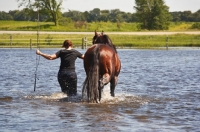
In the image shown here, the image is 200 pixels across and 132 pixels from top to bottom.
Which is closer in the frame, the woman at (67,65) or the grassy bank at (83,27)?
the woman at (67,65)

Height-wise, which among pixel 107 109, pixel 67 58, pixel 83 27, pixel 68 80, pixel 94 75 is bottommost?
pixel 83 27

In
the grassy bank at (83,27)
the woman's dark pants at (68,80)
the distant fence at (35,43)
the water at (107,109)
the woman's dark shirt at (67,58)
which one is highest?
the woman's dark shirt at (67,58)

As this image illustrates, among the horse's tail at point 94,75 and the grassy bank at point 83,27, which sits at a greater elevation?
the horse's tail at point 94,75

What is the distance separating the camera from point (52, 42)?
48.5 metres

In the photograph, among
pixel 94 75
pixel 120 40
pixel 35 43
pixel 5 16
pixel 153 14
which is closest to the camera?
pixel 94 75

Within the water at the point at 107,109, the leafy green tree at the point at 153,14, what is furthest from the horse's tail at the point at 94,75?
the leafy green tree at the point at 153,14

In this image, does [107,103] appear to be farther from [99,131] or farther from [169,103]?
[99,131]

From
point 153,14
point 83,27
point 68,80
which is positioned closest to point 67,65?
point 68,80

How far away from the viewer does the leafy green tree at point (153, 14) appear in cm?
7521

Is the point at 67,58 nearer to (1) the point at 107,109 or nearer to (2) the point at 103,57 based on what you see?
(2) the point at 103,57

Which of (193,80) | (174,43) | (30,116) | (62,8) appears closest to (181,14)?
(62,8)

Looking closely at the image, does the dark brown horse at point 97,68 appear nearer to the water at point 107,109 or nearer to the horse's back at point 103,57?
the horse's back at point 103,57

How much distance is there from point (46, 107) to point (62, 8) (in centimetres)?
6178

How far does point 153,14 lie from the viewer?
249 ft
